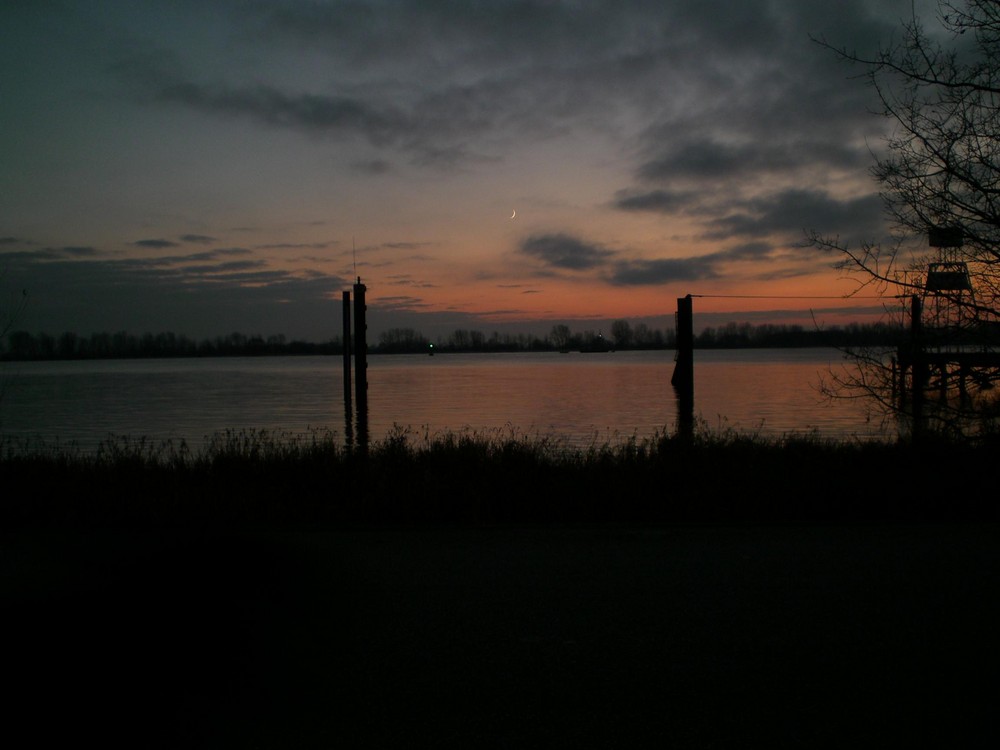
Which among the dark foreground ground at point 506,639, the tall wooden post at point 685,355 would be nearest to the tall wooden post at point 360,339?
the tall wooden post at point 685,355

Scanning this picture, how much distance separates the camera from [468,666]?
4473mm

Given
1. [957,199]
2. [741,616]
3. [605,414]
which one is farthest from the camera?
[605,414]

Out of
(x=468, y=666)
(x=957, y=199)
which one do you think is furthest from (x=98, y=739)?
(x=957, y=199)

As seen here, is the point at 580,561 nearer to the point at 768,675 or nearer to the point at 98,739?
the point at 768,675

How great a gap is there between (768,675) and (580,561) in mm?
2346

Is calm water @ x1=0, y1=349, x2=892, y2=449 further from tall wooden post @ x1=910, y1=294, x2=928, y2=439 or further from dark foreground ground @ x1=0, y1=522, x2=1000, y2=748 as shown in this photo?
dark foreground ground @ x1=0, y1=522, x2=1000, y2=748

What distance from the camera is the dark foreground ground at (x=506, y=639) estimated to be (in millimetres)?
3799

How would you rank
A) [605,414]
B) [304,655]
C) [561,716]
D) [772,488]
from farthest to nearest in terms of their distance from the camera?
[605,414]
[772,488]
[304,655]
[561,716]

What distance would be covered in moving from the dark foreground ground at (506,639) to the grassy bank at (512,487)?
6.09 feet

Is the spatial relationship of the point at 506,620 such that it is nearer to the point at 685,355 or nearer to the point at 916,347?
the point at 916,347

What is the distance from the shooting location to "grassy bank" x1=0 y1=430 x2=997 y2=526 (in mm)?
9250

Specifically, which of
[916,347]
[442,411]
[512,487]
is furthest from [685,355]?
[442,411]

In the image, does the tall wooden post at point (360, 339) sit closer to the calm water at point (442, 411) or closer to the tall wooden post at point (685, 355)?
the calm water at point (442, 411)

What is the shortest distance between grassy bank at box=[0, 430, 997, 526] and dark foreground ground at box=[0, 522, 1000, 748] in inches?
73.1
